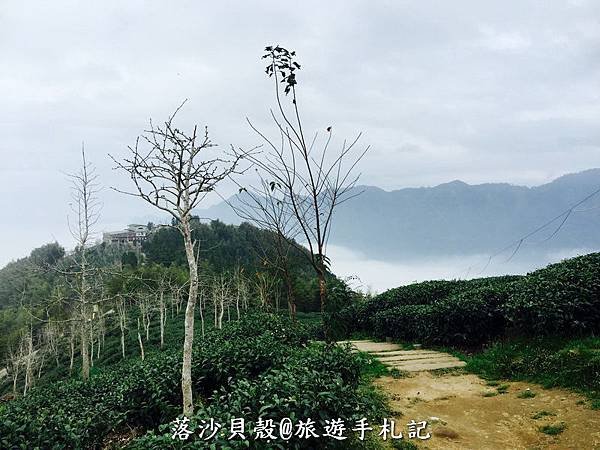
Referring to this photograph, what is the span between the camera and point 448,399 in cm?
526

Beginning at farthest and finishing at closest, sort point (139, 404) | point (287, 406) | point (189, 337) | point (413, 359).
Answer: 1. point (413, 359)
2. point (139, 404)
3. point (189, 337)
4. point (287, 406)

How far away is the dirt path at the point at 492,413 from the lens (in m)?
3.95

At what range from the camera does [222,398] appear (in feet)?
12.6

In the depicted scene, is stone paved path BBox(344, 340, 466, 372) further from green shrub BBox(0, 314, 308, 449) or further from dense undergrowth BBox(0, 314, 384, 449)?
green shrub BBox(0, 314, 308, 449)

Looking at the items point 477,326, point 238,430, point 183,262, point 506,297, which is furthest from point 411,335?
point 183,262

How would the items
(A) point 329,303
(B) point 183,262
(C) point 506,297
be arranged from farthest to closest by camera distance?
(B) point 183,262 → (C) point 506,297 → (A) point 329,303

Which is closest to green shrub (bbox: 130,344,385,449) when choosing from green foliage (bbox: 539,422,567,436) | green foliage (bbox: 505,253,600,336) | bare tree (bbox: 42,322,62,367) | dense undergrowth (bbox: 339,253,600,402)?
green foliage (bbox: 539,422,567,436)

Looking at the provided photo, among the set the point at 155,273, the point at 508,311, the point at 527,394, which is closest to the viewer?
the point at 527,394

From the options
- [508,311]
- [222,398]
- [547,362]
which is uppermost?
[508,311]

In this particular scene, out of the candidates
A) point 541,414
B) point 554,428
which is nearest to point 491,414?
point 541,414

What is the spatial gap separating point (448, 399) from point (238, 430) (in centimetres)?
321

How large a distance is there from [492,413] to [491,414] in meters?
0.03

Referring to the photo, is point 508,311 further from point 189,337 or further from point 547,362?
point 189,337

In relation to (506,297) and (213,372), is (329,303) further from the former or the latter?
(506,297)
